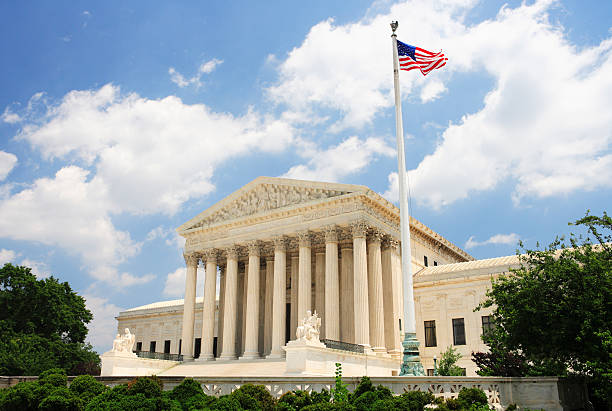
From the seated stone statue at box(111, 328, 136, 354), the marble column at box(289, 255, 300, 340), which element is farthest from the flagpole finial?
the seated stone statue at box(111, 328, 136, 354)

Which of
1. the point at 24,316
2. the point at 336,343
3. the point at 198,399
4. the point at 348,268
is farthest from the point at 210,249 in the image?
the point at 198,399

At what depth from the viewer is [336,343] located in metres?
35.8

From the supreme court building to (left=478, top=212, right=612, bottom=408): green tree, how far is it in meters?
16.5

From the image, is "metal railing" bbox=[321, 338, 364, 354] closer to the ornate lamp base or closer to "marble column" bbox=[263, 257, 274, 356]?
"marble column" bbox=[263, 257, 274, 356]

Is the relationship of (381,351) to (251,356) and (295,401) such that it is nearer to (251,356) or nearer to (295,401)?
(251,356)

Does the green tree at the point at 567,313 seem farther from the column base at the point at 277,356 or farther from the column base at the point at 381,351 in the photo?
the column base at the point at 277,356

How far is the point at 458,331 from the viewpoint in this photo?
4241 cm

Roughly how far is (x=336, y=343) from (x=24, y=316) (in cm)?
3532

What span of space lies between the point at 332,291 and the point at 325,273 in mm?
4045

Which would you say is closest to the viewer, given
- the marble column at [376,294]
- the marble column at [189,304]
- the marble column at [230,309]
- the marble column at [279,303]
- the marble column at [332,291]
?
the marble column at [332,291]

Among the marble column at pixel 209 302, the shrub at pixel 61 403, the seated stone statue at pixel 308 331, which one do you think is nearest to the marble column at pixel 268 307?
the marble column at pixel 209 302

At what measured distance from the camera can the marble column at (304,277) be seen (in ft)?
134

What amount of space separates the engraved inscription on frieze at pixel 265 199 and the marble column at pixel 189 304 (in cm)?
351

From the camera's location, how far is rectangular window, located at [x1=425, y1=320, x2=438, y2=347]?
4350 centimetres
